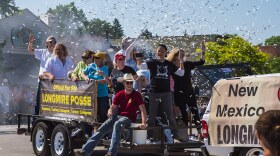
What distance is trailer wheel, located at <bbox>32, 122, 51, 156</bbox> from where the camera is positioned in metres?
11.1

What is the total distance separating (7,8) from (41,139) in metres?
27.6

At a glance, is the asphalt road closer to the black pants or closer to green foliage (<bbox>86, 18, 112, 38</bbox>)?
the black pants

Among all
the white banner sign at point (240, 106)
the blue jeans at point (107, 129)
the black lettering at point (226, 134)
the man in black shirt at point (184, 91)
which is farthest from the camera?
the man in black shirt at point (184, 91)

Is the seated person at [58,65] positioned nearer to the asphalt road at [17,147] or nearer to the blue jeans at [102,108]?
the blue jeans at [102,108]

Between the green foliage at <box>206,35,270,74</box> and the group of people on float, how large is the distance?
128ft

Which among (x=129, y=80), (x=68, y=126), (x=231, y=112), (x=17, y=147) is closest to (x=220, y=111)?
(x=231, y=112)

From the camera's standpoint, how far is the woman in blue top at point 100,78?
10.3 m

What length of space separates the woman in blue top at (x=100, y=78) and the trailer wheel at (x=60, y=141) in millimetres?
739

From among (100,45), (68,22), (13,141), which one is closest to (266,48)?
(68,22)

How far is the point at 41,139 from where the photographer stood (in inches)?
451

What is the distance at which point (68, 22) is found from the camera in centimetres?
4803

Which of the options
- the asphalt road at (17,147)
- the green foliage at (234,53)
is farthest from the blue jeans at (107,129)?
the green foliage at (234,53)

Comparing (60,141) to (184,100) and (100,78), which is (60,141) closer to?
(100,78)

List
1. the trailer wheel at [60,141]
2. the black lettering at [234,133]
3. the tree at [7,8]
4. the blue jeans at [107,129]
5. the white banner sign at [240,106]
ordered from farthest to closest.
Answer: the tree at [7,8] < the trailer wheel at [60,141] < the blue jeans at [107,129] < the black lettering at [234,133] < the white banner sign at [240,106]
